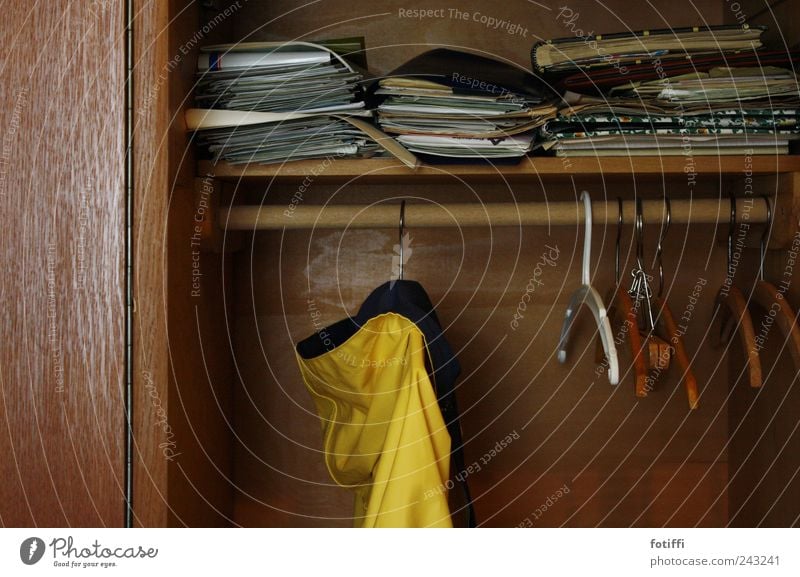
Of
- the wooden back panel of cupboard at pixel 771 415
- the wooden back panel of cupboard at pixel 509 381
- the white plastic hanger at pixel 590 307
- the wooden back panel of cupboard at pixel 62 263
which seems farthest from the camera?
the wooden back panel of cupboard at pixel 509 381

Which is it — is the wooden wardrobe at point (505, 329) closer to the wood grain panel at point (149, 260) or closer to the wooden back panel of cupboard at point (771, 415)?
the wooden back panel of cupboard at point (771, 415)

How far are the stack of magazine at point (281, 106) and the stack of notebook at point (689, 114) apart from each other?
8.6 inches

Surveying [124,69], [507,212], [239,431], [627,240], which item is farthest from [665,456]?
[124,69]

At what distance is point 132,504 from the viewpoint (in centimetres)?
83

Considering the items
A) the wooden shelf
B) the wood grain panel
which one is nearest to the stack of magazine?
the wooden shelf

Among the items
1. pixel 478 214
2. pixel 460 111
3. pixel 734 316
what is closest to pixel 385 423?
pixel 478 214

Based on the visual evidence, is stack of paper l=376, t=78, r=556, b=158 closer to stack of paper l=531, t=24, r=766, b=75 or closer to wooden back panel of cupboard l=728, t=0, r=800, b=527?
stack of paper l=531, t=24, r=766, b=75

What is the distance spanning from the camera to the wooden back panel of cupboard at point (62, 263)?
80cm

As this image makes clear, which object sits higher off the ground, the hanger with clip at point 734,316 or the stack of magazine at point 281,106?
the stack of magazine at point 281,106

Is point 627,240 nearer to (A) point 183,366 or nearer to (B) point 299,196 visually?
(B) point 299,196

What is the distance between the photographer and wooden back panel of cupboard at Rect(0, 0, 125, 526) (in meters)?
0.80

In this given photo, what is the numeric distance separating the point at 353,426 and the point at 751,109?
0.62 meters

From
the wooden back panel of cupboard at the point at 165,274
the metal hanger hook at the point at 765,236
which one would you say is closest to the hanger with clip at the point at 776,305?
the metal hanger hook at the point at 765,236

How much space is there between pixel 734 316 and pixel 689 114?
0.28 metres
